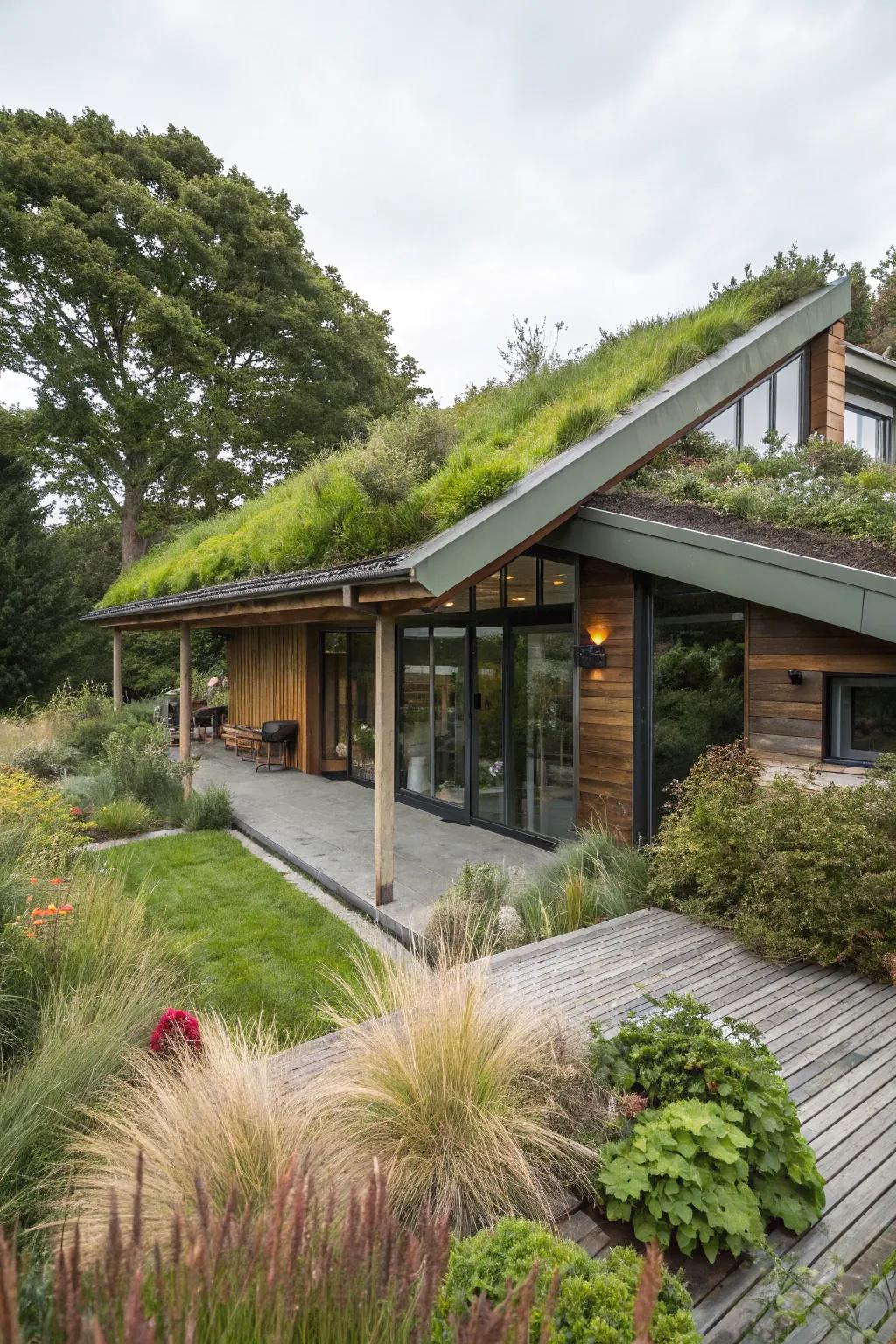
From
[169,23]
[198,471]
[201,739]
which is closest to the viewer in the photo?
[169,23]

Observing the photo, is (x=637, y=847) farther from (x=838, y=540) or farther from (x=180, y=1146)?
(x=180, y=1146)

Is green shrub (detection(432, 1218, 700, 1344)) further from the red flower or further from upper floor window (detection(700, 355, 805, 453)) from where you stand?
upper floor window (detection(700, 355, 805, 453))

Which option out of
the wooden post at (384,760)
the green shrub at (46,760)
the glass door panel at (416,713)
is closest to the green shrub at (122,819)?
the green shrub at (46,760)

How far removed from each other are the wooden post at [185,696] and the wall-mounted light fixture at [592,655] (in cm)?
560

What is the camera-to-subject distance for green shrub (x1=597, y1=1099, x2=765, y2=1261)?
211cm

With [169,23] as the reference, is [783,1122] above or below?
below

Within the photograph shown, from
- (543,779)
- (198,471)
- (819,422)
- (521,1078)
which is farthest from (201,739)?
(521,1078)

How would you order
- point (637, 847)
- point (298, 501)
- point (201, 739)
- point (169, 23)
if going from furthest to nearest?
point (201, 739) → point (298, 501) → point (169, 23) → point (637, 847)

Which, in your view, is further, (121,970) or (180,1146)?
(121,970)

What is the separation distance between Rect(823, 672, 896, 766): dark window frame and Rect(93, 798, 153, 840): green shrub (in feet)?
23.9

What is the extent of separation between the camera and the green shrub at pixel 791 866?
402 centimetres

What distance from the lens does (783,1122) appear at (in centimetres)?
232

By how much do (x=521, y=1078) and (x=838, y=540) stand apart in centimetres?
499

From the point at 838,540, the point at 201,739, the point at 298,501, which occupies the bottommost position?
the point at 201,739
